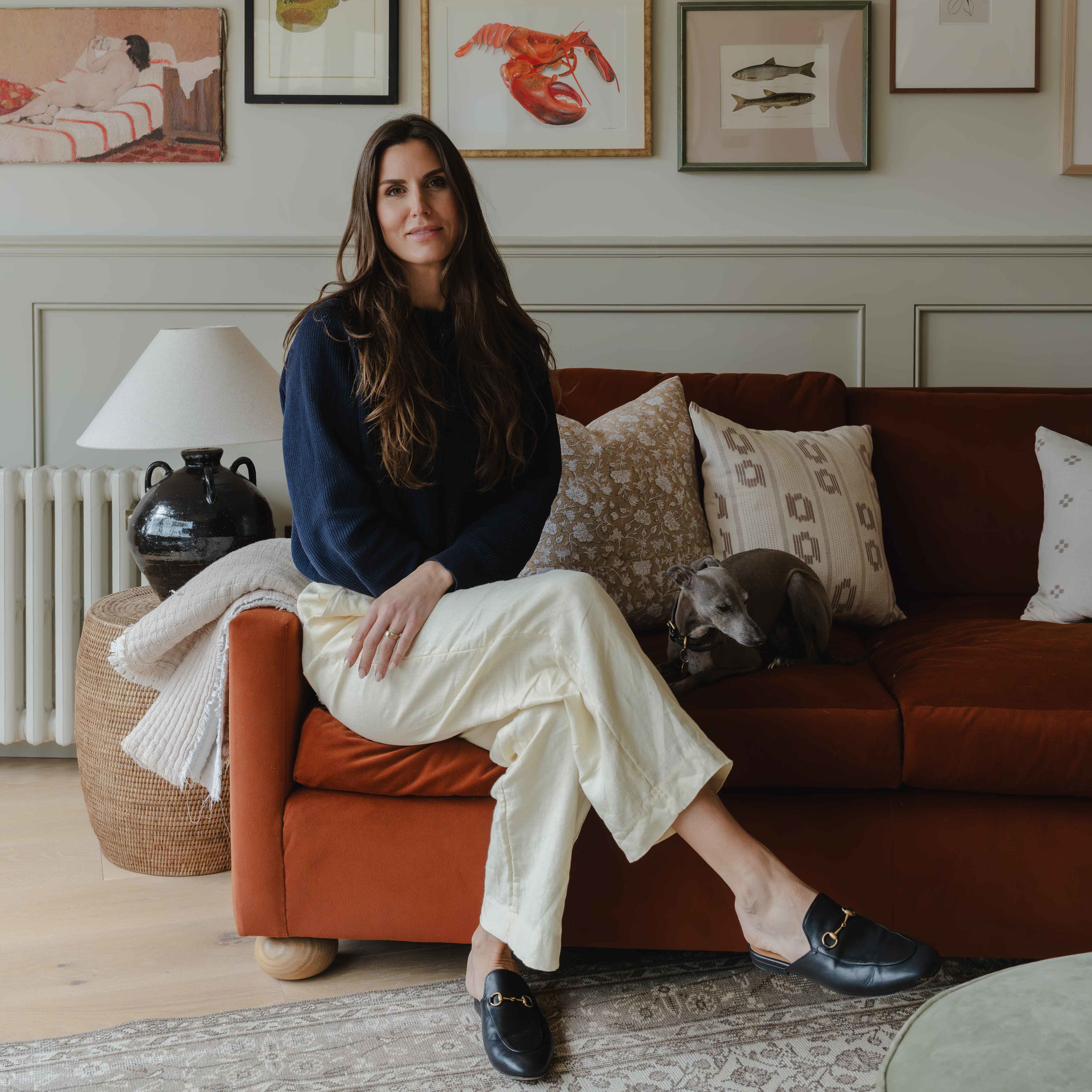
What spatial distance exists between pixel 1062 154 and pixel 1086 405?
0.75 m

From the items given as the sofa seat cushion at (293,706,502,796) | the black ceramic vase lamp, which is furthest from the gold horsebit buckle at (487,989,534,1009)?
the black ceramic vase lamp

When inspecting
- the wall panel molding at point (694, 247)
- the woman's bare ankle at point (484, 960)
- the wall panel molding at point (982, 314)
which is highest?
the wall panel molding at point (694, 247)

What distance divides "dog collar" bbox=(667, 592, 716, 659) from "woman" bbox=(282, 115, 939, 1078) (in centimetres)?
23

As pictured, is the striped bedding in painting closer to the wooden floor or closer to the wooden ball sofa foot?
the wooden floor

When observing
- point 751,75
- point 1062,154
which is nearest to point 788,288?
point 751,75

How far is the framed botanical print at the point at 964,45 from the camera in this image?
7.95 feet

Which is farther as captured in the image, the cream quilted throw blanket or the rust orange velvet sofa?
the cream quilted throw blanket

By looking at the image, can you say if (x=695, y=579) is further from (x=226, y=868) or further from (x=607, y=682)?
(x=226, y=868)

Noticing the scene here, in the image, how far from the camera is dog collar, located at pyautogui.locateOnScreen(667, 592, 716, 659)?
1.56m

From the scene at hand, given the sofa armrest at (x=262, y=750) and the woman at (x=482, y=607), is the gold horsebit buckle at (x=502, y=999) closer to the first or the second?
the woman at (x=482, y=607)

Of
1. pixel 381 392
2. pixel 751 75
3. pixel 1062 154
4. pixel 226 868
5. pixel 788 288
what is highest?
pixel 751 75

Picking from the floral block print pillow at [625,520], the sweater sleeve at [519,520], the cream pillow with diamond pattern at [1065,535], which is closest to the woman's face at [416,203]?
the sweater sleeve at [519,520]

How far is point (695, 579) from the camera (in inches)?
62.6

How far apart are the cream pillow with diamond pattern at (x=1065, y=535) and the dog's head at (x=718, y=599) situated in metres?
0.64
